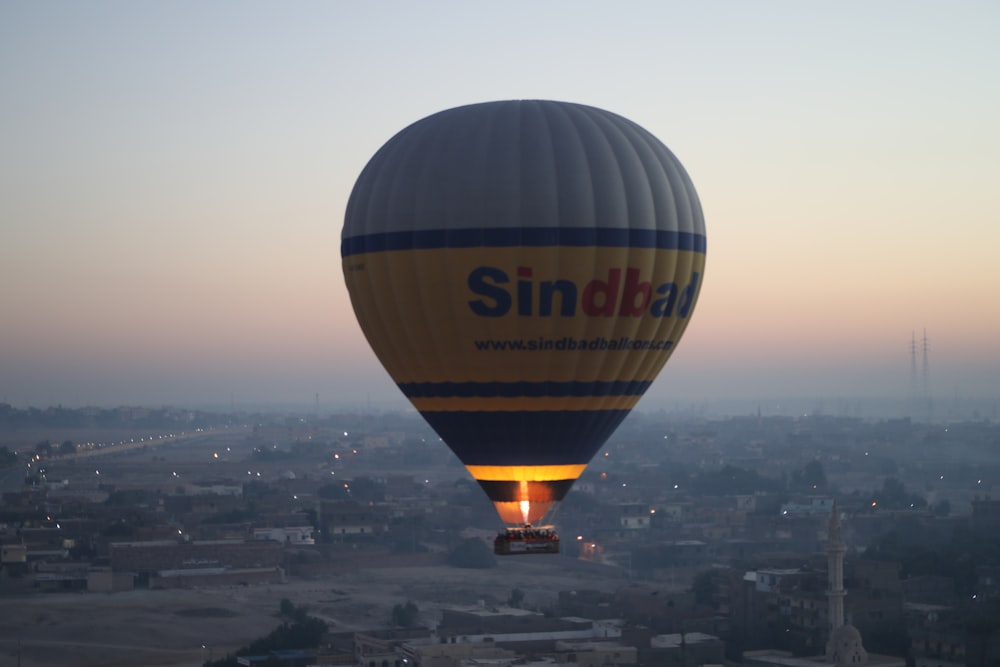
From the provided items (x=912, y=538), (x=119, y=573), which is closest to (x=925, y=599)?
(x=912, y=538)

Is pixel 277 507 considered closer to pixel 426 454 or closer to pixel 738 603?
pixel 738 603

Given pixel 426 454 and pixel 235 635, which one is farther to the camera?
pixel 426 454

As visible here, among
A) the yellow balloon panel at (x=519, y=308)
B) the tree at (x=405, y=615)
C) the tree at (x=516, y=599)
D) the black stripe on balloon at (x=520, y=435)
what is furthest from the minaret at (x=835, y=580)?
the yellow balloon panel at (x=519, y=308)

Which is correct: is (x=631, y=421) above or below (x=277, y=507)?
above

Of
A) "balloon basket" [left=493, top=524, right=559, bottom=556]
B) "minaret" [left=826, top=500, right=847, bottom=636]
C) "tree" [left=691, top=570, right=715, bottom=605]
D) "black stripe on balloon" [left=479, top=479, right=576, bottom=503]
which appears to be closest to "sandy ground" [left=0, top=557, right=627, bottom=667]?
"tree" [left=691, top=570, right=715, bottom=605]

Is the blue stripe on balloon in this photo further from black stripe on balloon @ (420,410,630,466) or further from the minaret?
the minaret

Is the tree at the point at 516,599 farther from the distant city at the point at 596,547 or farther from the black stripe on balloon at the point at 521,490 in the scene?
the black stripe on balloon at the point at 521,490

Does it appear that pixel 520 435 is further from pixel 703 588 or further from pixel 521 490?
pixel 703 588
